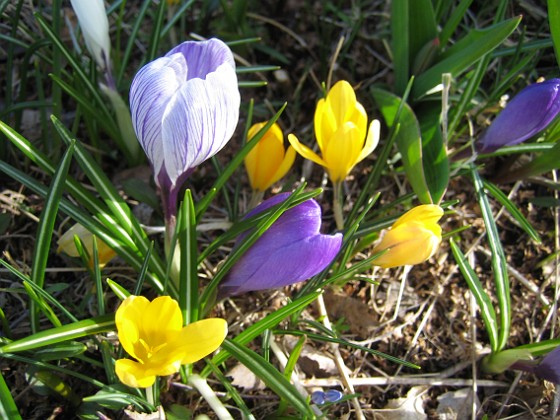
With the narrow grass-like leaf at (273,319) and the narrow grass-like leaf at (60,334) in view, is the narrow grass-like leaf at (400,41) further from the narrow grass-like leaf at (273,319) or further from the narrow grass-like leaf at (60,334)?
the narrow grass-like leaf at (60,334)

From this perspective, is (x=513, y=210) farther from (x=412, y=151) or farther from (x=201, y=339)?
(x=201, y=339)

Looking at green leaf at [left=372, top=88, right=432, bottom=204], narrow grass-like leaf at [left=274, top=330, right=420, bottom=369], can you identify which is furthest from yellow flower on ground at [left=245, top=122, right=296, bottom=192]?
narrow grass-like leaf at [left=274, top=330, right=420, bottom=369]

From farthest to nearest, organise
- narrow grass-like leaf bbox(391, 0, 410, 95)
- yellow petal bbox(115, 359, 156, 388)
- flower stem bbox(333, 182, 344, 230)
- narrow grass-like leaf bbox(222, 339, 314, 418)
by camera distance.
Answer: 1. narrow grass-like leaf bbox(391, 0, 410, 95)
2. flower stem bbox(333, 182, 344, 230)
3. narrow grass-like leaf bbox(222, 339, 314, 418)
4. yellow petal bbox(115, 359, 156, 388)

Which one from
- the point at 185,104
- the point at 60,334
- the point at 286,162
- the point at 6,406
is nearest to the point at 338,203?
the point at 286,162

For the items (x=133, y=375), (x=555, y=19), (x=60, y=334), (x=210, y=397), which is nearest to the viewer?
(x=133, y=375)

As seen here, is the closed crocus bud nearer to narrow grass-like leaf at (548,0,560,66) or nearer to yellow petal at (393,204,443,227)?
yellow petal at (393,204,443,227)

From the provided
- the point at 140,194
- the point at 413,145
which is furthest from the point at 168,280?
the point at 413,145
